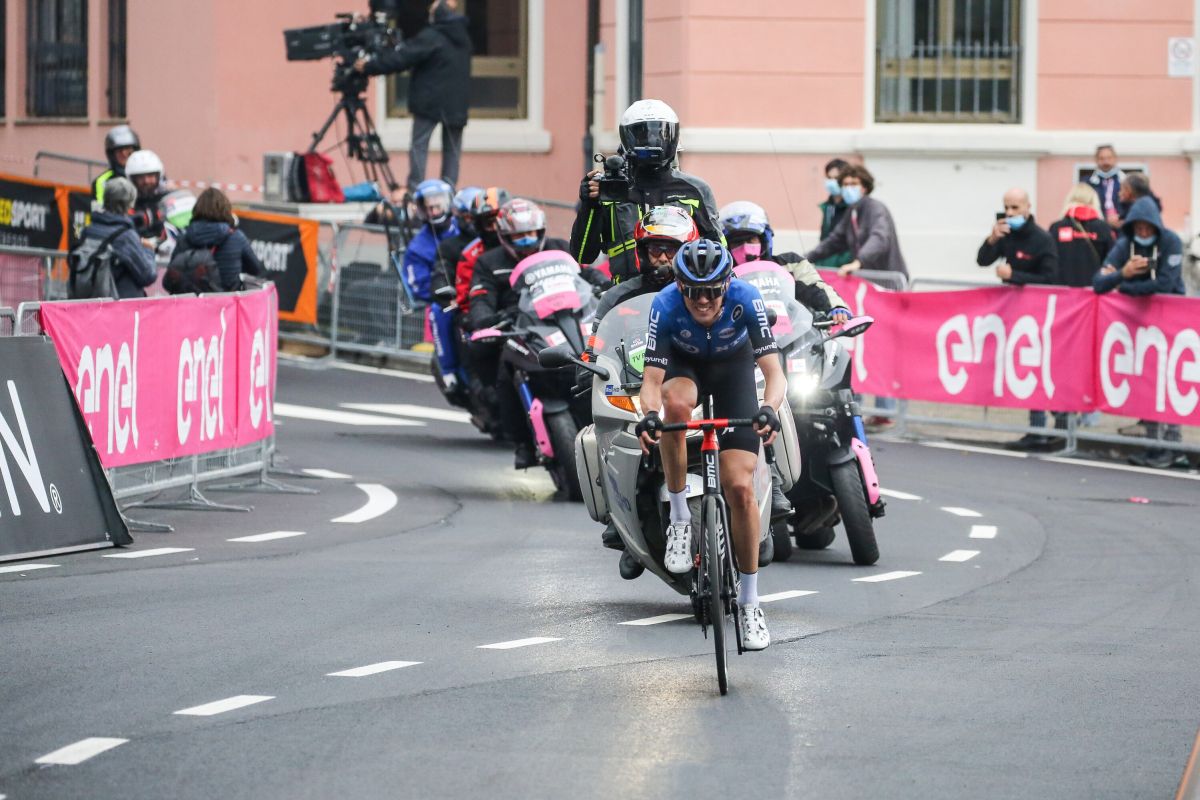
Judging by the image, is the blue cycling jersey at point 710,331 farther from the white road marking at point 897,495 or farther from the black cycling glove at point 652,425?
the white road marking at point 897,495

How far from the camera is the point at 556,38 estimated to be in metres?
28.3

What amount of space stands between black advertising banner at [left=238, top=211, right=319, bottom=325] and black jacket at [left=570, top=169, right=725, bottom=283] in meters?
11.1

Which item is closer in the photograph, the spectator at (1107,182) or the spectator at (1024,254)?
the spectator at (1024,254)

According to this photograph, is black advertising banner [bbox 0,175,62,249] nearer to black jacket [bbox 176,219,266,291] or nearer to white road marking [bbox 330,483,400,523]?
black jacket [bbox 176,219,266,291]

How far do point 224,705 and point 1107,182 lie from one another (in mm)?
14783

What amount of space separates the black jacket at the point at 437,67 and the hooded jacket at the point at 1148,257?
9.14 metres

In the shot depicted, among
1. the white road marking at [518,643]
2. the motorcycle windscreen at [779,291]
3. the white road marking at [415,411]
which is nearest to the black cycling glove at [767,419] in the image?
the white road marking at [518,643]

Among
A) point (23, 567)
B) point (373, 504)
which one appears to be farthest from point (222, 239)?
point (23, 567)

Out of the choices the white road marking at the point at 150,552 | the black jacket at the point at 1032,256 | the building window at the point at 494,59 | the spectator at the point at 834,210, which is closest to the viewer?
the white road marking at the point at 150,552

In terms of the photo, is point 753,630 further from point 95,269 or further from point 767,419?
point 95,269

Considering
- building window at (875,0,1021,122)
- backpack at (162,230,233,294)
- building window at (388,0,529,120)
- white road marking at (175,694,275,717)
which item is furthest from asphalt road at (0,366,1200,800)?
building window at (388,0,529,120)

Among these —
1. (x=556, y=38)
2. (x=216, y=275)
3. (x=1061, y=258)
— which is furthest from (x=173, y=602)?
(x=556, y=38)

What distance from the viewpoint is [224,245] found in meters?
15.9

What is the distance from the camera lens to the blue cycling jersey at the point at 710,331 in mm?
8727
